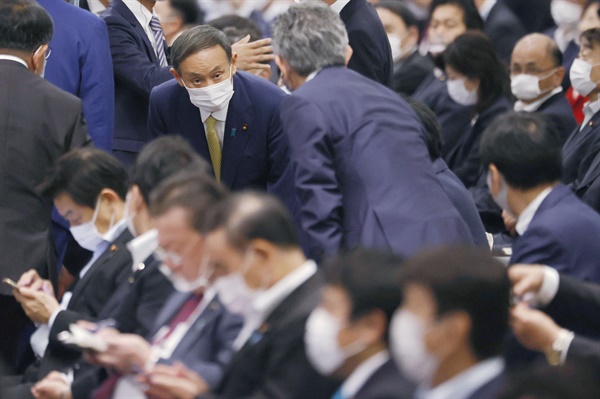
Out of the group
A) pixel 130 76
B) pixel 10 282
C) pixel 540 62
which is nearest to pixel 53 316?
pixel 10 282

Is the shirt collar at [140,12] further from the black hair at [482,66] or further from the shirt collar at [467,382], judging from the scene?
the shirt collar at [467,382]

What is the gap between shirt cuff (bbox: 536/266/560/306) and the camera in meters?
4.27

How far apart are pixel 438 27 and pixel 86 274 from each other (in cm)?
604

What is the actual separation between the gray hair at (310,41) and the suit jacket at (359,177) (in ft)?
0.40

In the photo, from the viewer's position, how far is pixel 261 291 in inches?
152

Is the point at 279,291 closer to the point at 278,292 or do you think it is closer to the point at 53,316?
the point at 278,292

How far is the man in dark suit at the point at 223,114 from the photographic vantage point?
19.6ft

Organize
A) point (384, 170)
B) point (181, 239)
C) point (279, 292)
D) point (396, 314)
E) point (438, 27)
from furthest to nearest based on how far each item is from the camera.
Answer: point (438, 27) < point (384, 170) < point (181, 239) < point (279, 292) < point (396, 314)

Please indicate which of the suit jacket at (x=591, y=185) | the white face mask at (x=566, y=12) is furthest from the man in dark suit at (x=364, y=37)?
the white face mask at (x=566, y=12)

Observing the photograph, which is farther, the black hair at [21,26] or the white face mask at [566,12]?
the white face mask at [566,12]

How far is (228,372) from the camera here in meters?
3.90

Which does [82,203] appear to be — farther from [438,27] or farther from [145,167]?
[438,27]

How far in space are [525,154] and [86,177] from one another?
5.15 feet

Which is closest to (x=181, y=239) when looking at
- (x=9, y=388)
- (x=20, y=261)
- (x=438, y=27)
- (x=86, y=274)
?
(x=86, y=274)
